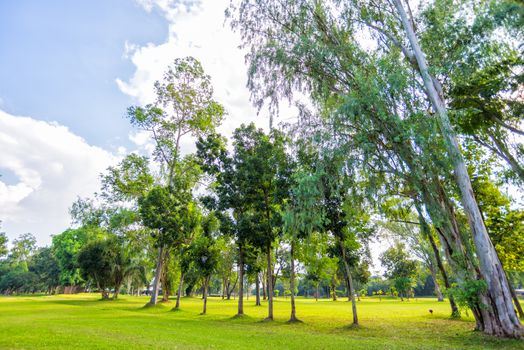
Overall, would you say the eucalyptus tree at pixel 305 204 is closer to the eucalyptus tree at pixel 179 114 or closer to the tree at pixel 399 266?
the eucalyptus tree at pixel 179 114

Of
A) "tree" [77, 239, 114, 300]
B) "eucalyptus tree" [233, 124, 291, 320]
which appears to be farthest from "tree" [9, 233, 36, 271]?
"eucalyptus tree" [233, 124, 291, 320]

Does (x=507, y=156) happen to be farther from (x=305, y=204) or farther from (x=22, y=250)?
(x=22, y=250)

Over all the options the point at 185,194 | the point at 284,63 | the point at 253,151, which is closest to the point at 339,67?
the point at 284,63

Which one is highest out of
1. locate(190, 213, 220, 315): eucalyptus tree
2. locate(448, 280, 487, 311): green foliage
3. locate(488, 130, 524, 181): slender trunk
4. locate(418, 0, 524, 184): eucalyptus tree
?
locate(418, 0, 524, 184): eucalyptus tree

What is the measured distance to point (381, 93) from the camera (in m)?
11.5

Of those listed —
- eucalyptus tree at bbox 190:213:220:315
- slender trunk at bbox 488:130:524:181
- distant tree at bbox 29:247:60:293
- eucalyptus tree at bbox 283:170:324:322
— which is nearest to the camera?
eucalyptus tree at bbox 283:170:324:322

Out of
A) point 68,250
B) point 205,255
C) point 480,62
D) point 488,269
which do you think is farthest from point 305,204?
point 68,250

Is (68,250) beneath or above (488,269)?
above

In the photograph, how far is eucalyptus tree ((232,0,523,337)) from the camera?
37.4 ft

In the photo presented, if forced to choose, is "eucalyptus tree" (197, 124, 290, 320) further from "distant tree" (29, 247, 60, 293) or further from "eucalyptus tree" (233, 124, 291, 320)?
"distant tree" (29, 247, 60, 293)

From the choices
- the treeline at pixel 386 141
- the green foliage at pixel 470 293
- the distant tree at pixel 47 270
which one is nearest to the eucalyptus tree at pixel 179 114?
the treeline at pixel 386 141

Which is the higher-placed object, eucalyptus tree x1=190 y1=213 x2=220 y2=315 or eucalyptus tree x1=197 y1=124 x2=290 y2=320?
eucalyptus tree x1=197 y1=124 x2=290 y2=320

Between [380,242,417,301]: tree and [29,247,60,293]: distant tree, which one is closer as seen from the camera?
[380,242,417,301]: tree

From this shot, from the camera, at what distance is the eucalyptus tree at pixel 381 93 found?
37.4ft
